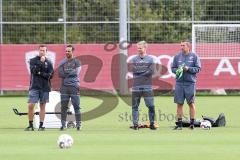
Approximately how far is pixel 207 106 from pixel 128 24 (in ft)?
28.2

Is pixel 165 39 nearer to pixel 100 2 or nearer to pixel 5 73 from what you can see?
pixel 100 2

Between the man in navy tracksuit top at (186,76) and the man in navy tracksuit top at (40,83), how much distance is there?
2.95m

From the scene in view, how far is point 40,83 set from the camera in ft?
66.6

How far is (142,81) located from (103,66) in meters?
14.5

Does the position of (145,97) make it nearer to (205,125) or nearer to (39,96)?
(205,125)

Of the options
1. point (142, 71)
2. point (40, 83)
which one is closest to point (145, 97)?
point (142, 71)

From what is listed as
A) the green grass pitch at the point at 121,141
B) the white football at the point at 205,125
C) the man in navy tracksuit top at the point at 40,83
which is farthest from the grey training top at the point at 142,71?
the man in navy tracksuit top at the point at 40,83

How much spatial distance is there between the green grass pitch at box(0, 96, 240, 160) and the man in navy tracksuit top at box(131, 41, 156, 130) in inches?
19.0

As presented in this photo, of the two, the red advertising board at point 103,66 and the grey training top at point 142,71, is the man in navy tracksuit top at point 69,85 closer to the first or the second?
the grey training top at point 142,71

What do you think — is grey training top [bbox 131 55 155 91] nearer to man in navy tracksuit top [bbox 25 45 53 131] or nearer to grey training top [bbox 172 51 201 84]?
grey training top [bbox 172 51 201 84]

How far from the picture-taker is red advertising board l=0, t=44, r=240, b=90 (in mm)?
34469

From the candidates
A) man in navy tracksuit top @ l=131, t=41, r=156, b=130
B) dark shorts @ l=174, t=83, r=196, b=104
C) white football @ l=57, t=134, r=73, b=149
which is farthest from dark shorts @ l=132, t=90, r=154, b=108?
white football @ l=57, t=134, r=73, b=149

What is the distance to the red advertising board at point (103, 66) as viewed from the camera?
3447 cm

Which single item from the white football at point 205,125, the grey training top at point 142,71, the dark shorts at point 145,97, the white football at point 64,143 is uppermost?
the grey training top at point 142,71
